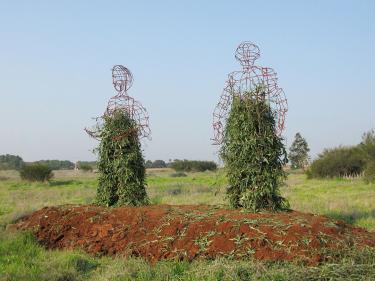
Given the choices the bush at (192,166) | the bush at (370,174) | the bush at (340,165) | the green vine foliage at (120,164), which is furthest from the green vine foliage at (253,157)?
the bush at (192,166)

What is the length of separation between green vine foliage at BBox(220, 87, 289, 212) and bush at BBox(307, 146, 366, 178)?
36493mm

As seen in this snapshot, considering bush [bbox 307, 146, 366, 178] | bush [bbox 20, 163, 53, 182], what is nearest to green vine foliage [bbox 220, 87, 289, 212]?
bush [bbox 20, 163, 53, 182]

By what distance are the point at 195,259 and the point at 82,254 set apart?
228cm

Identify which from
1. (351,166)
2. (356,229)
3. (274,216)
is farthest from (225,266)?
(351,166)

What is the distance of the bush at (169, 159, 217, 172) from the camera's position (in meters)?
76.5

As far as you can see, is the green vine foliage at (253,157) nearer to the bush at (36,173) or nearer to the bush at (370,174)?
the bush at (370,174)

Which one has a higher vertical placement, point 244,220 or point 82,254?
point 244,220

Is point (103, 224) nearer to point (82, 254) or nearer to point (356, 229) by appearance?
point (82, 254)

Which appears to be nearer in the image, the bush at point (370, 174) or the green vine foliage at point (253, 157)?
the green vine foliage at point (253, 157)

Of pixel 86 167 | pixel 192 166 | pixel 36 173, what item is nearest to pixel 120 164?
pixel 36 173

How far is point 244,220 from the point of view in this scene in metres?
8.38

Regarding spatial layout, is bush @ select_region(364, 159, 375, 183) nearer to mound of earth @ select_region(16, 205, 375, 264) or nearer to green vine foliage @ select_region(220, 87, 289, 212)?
green vine foliage @ select_region(220, 87, 289, 212)

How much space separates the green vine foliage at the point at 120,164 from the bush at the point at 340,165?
116ft

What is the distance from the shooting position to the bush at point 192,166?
76.5 metres
